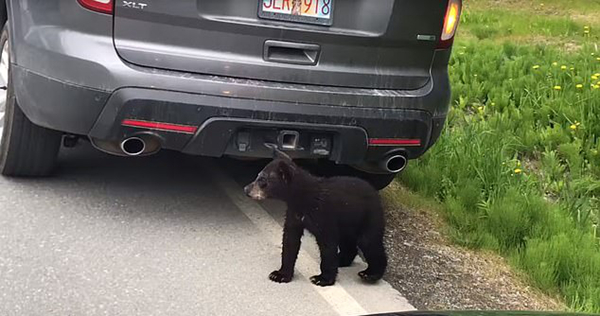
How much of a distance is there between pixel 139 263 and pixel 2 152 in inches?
56.7

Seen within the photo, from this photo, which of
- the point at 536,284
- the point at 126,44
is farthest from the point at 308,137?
the point at 536,284

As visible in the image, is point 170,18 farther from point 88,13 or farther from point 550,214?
point 550,214

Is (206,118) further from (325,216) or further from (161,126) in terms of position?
(325,216)

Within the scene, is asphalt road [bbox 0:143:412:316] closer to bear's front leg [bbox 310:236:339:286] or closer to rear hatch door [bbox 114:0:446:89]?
bear's front leg [bbox 310:236:339:286]

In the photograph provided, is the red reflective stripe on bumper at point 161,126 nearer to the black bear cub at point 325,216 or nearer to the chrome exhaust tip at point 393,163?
the black bear cub at point 325,216

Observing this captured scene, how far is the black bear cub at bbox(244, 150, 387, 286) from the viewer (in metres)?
4.29

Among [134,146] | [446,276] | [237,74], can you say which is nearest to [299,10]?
[237,74]

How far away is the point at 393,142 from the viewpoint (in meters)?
4.82

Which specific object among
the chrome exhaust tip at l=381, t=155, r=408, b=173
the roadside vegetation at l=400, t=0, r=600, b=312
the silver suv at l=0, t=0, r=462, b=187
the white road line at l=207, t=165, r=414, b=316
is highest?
the silver suv at l=0, t=0, r=462, b=187

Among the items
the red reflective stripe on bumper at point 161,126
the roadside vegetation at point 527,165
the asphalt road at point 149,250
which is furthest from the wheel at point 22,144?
the roadside vegetation at point 527,165

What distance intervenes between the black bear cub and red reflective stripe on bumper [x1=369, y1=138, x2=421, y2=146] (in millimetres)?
384

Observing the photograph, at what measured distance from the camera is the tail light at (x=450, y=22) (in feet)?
16.2

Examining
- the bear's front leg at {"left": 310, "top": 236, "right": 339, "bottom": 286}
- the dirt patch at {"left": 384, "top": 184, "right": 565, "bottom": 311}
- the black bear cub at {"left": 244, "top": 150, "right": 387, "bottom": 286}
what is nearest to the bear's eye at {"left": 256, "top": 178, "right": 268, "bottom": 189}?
the black bear cub at {"left": 244, "top": 150, "right": 387, "bottom": 286}

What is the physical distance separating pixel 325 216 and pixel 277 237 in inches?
27.5
